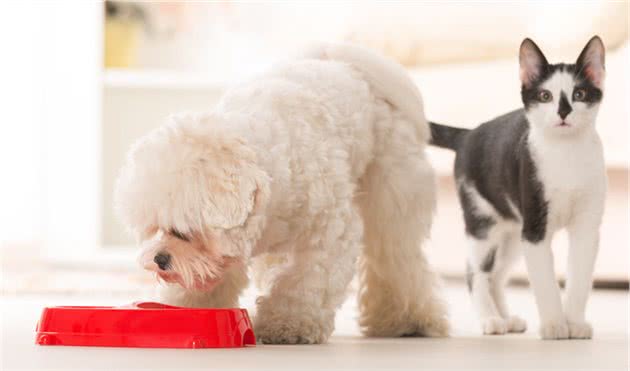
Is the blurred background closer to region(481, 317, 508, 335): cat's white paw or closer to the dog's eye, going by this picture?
region(481, 317, 508, 335): cat's white paw

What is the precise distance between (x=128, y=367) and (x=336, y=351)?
0.52 meters

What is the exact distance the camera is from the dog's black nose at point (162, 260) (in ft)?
7.14

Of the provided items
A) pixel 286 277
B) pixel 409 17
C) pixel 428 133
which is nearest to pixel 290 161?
pixel 286 277

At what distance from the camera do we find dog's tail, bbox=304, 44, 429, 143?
270cm

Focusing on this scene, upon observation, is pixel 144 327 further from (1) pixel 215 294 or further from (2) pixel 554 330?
(2) pixel 554 330

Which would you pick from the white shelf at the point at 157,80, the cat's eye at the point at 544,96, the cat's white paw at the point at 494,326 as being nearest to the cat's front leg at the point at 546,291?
the cat's white paw at the point at 494,326

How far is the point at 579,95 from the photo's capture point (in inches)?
100

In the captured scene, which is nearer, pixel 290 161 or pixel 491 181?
pixel 290 161

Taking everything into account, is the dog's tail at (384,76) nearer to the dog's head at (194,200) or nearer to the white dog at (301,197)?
the white dog at (301,197)

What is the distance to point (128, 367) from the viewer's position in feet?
5.99

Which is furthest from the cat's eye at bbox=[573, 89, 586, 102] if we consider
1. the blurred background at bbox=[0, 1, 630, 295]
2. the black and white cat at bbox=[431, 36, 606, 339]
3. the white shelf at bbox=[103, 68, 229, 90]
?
the white shelf at bbox=[103, 68, 229, 90]

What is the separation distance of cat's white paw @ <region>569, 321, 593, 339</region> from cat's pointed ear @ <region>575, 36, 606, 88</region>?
0.57 metres

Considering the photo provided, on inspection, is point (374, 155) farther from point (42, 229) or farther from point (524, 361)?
point (42, 229)

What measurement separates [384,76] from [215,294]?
2.23 ft
